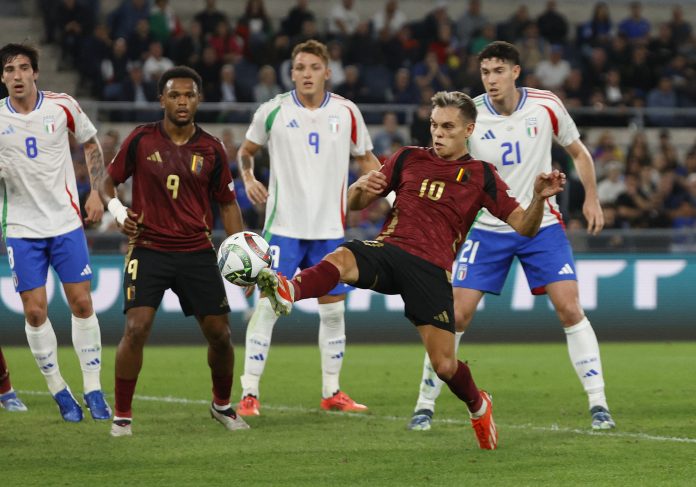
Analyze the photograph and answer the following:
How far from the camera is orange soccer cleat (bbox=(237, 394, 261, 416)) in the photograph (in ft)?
30.9

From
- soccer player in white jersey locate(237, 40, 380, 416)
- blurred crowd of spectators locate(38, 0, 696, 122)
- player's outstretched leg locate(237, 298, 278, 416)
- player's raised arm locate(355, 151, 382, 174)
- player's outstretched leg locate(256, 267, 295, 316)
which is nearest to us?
player's outstretched leg locate(256, 267, 295, 316)

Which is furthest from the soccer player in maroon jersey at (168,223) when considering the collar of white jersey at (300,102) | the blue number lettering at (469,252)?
the blue number lettering at (469,252)

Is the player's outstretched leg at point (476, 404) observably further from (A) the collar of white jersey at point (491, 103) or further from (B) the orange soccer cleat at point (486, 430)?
(A) the collar of white jersey at point (491, 103)

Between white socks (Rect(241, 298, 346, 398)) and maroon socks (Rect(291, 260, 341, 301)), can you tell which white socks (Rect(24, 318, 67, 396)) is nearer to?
white socks (Rect(241, 298, 346, 398))

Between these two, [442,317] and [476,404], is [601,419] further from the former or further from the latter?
[442,317]

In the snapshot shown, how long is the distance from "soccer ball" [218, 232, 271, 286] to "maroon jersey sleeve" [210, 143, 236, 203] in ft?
4.79

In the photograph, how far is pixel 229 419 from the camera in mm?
8758

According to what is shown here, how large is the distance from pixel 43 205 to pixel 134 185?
1151 mm

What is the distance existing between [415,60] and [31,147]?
13166mm

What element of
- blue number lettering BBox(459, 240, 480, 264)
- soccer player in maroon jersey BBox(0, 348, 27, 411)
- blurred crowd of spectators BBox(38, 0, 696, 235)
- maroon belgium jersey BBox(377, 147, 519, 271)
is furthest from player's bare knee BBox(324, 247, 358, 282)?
blurred crowd of spectators BBox(38, 0, 696, 235)

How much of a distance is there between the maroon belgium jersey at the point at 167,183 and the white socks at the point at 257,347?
1.33 m

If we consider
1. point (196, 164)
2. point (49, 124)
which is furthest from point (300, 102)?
point (49, 124)

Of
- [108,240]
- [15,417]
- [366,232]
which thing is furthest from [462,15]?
[15,417]

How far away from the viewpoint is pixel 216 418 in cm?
881
